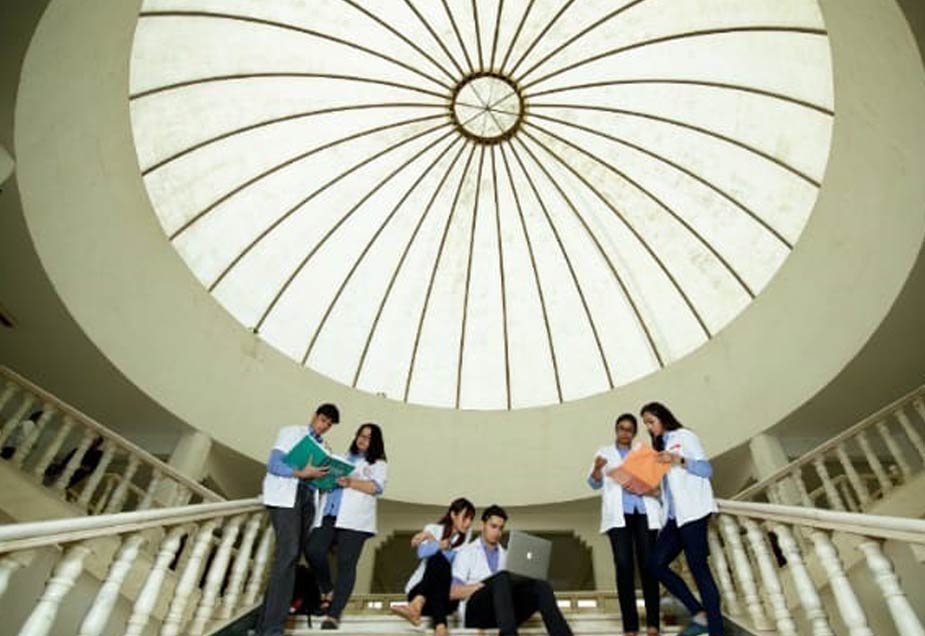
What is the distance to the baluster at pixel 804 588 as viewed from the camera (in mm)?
3752

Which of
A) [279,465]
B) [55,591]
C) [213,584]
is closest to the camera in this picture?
[55,591]

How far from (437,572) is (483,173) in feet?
27.6

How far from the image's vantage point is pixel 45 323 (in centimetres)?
938

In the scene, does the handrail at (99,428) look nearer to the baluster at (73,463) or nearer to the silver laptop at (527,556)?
the baluster at (73,463)

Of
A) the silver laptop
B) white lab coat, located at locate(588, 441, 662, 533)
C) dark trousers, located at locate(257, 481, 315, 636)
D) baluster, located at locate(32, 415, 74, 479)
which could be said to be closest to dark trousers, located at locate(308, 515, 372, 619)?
dark trousers, located at locate(257, 481, 315, 636)

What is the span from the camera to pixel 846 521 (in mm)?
3543

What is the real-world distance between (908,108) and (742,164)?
3.72m

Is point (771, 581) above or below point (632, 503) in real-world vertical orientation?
below

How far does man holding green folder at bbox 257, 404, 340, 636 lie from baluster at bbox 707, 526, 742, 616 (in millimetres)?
3372

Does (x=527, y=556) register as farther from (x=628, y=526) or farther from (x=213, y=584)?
(x=213, y=584)

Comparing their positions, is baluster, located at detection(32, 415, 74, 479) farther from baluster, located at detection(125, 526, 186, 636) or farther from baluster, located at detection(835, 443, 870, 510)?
baluster, located at detection(835, 443, 870, 510)

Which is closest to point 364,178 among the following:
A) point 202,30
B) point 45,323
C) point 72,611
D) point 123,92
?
point 202,30

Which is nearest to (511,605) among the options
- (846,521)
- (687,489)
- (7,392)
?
(687,489)

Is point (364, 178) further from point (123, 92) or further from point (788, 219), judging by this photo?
point (788, 219)
